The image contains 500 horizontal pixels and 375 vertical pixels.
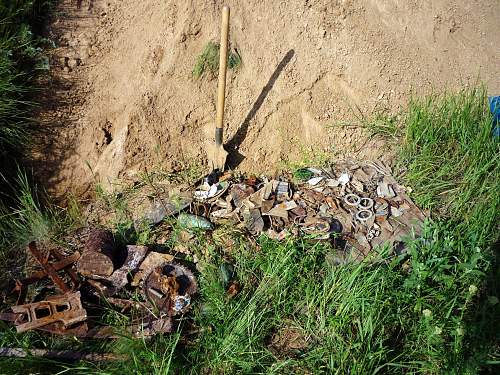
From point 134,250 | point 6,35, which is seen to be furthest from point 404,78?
point 6,35

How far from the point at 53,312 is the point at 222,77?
1995 millimetres

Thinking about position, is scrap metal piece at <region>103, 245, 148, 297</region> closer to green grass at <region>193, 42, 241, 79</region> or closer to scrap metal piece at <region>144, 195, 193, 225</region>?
scrap metal piece at <region>144, 195, 193, 225</region>

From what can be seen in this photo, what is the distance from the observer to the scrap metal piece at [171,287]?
2641mm

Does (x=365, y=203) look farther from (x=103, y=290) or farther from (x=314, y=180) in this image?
(x=103, y=290)

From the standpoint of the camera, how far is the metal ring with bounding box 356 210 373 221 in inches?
122

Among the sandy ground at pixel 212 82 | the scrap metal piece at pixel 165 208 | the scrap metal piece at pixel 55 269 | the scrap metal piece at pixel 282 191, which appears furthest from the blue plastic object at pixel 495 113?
the scrap metal piece at pixel 55 269

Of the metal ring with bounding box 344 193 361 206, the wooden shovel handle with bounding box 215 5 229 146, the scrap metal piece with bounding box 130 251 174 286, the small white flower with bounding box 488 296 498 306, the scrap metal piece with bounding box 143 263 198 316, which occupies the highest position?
the wooden shovel handle with bounding box 215 5 229 146

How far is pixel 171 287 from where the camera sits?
2.65 m

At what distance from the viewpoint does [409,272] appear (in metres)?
2.82

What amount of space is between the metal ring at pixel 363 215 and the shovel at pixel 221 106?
3.78 ft

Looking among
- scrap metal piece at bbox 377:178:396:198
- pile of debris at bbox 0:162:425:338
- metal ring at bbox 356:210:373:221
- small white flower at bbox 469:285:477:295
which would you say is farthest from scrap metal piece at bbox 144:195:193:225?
small white flower at bbox 469:285:477:295

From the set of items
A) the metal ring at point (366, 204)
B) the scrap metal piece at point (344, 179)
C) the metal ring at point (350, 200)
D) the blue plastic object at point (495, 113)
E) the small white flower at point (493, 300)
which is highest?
the blue plastic object at point (495, 113)

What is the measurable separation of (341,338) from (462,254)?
1.05m

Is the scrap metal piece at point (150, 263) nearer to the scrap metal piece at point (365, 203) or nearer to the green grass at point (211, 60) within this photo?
the scrap metal piece at point (365, 203)
